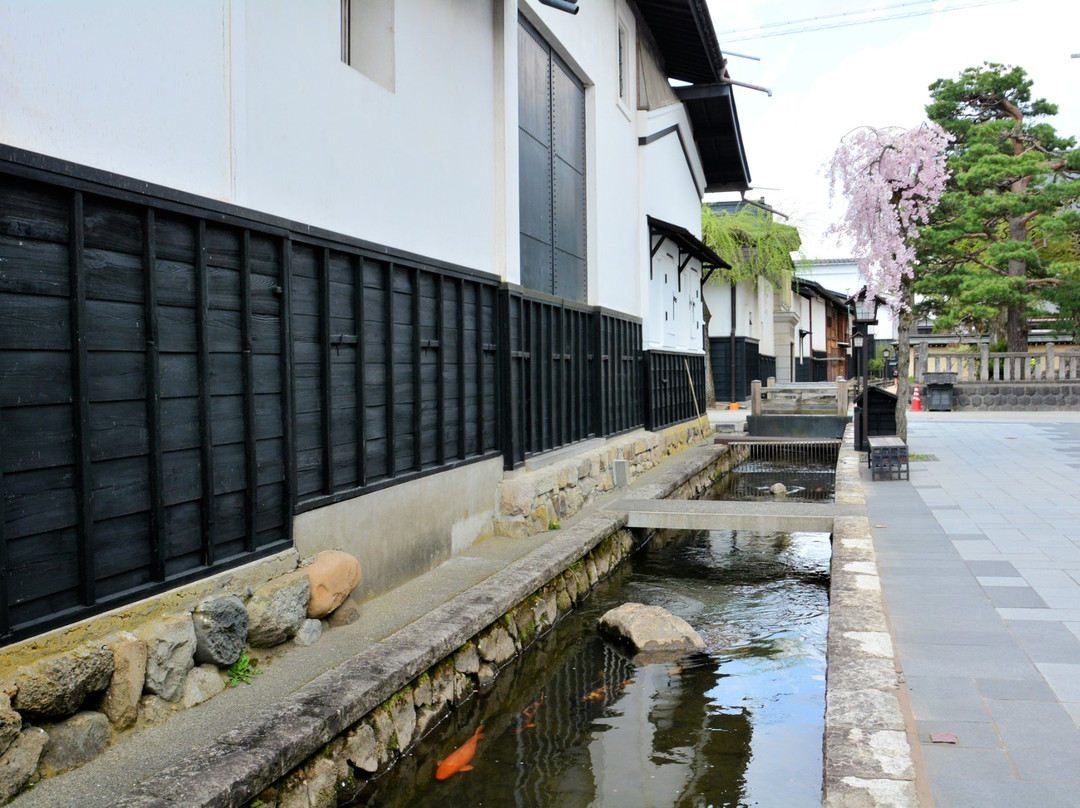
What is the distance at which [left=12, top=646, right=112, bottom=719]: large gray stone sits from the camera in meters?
3.51

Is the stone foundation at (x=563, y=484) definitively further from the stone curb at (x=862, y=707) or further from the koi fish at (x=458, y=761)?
the koi fish at (x=458, y=761)

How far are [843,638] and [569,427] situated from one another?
6.19 m

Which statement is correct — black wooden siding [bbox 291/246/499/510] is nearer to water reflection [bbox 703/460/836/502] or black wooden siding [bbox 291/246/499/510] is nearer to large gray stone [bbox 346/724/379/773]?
large gray stone [bbox 346/724/379/773]

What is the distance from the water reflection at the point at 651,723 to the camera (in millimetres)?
4594

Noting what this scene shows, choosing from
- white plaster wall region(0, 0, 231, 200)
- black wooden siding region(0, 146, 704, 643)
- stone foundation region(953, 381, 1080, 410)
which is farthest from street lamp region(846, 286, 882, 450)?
stone foundation region(953, 381, 1080, 410)

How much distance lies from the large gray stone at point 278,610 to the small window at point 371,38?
3.82 meters

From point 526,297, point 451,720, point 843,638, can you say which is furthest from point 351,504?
point 526,297

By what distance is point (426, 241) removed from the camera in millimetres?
7406

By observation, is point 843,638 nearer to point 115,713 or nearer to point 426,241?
point 115,713

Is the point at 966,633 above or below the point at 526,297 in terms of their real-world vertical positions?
below

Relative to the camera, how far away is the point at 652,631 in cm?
675

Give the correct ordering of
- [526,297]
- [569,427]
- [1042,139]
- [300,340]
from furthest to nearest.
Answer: [1042,139] → [569,427] → [526,297] → [300,340]

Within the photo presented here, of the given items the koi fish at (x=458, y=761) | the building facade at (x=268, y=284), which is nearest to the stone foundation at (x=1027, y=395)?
the building facade at (x=268, y=284)

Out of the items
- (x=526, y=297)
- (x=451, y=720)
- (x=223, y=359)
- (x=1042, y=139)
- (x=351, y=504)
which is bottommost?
(x=451, y=720)
